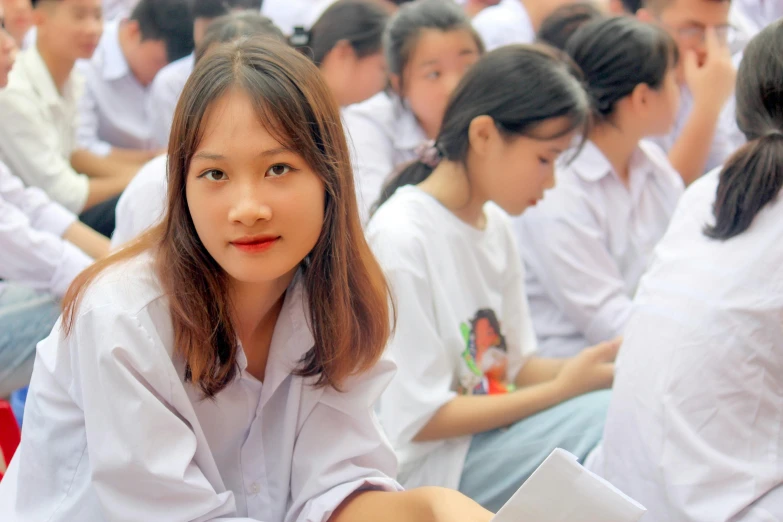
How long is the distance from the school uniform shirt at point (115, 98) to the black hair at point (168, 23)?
17 centimetres

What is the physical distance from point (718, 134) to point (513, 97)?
1.27 metres

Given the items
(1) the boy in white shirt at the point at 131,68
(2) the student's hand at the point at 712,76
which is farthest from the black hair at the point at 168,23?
(2) the student's hand at the point at 712,76

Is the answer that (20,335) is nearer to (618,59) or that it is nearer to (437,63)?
(437,63)

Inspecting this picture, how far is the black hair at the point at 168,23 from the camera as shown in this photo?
10.8 ft

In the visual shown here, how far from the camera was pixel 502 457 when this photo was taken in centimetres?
159

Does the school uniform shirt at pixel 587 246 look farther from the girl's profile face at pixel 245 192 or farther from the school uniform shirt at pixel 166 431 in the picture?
the girl's profile face at pixel 245 192

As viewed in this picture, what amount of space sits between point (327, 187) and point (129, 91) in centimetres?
263

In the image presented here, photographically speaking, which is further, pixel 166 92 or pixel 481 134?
pixel 166 92

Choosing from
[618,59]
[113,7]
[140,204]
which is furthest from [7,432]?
[113,7]

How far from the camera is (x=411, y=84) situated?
7.71ft

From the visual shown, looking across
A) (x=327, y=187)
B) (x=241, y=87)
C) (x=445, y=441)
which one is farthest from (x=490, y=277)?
(x=241, y=87)

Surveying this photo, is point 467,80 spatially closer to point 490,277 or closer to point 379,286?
point 490,277

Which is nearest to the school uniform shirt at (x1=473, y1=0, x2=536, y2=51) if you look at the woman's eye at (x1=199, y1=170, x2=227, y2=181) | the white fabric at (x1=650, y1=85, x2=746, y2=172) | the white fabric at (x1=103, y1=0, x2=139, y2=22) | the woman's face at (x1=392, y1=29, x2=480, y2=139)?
the white fabric at (x1=650, y1=85, x2=746, y2=172)

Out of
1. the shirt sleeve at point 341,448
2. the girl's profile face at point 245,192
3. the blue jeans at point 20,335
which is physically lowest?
the blue jeans at point 20,335
